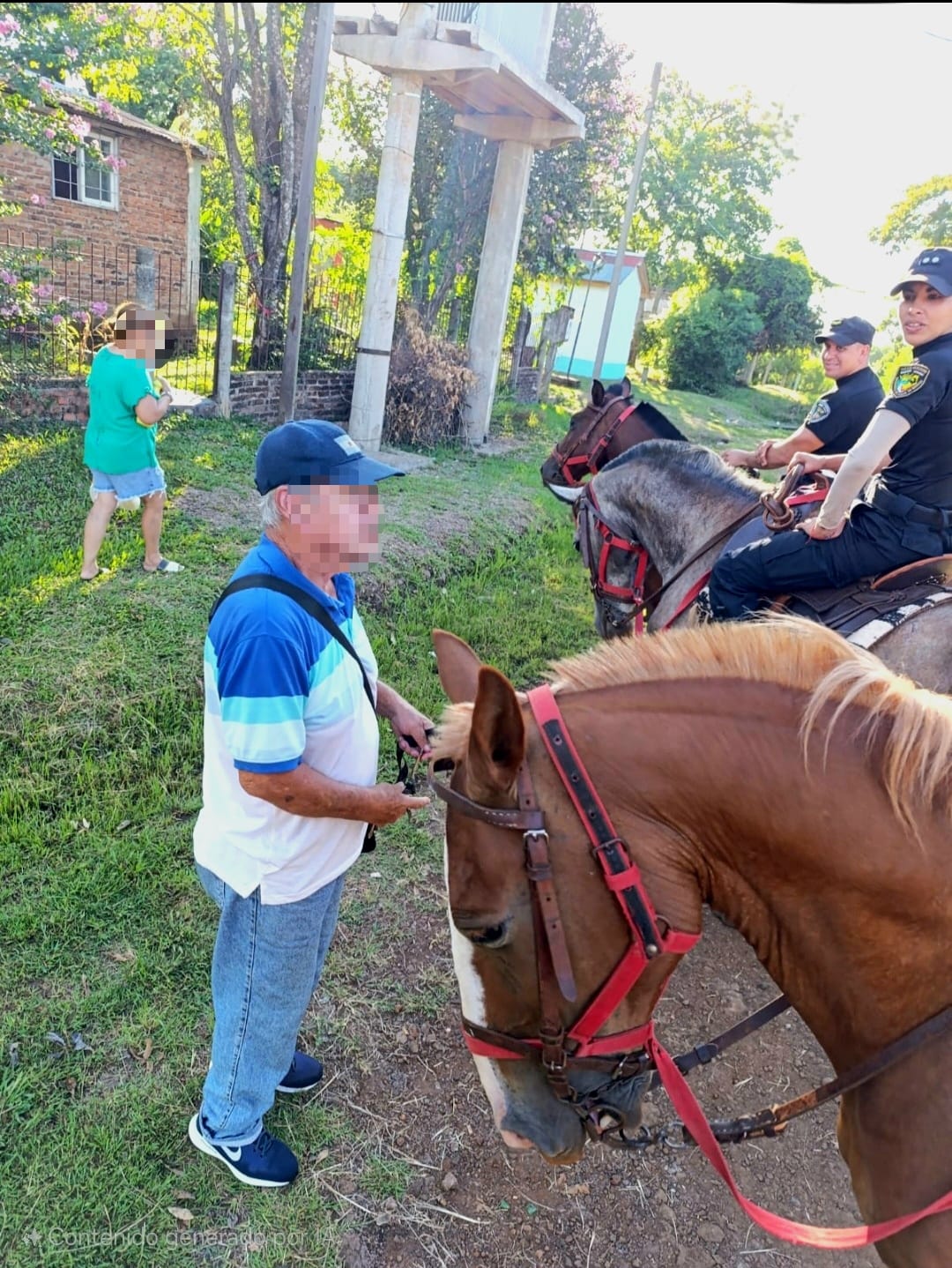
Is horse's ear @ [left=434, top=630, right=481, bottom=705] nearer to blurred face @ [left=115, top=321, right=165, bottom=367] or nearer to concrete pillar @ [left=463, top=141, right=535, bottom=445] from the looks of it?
blurred face @ [left=115, top=321, right=165, bottom=367]

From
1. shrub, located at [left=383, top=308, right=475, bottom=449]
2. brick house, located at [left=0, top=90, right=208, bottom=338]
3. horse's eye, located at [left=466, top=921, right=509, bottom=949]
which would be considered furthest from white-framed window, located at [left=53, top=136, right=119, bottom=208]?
horse's eye, located at [left=466, top=921, right=509, bottom=949]

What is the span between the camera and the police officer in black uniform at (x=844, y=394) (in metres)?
4.62

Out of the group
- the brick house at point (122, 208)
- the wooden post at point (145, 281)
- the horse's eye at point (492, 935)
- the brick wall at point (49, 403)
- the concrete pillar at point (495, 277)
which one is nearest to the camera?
the horse's eye at point (492, 935)

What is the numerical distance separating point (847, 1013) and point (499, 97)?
13.1 m

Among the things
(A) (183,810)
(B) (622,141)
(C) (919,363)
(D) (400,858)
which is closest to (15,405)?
(A) (183,810)

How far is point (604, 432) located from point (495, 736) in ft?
16.0

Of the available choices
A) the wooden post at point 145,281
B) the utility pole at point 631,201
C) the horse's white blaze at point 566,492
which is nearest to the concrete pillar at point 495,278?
the utility pole at point 631,201

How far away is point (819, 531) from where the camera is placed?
3520mm

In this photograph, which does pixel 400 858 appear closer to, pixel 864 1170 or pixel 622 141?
pixel 864 1170

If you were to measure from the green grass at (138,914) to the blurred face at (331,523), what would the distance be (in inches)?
83.8

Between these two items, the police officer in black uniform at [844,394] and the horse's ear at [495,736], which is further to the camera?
the police officer in black uniform at [844,394]

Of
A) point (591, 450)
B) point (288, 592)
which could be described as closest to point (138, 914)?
point (288, 592)

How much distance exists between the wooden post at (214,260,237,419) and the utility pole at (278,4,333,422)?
3.71 ft

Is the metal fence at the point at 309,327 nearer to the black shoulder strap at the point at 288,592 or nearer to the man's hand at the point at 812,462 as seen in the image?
the man's hand at the point at 812,462
